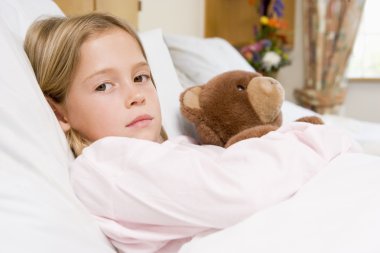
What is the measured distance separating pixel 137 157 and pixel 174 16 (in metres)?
2.02

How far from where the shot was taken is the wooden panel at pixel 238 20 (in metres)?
3.10

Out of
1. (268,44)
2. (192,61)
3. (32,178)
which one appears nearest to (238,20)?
(268,44)

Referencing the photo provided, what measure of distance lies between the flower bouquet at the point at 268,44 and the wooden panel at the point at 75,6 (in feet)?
4.92

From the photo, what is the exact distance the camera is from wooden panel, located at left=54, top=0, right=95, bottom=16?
1355 mm

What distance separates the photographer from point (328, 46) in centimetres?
296

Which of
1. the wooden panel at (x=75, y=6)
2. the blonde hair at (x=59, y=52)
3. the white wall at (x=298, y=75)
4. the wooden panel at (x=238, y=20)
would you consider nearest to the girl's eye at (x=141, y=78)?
the blonde hair at (x=59, y=52)

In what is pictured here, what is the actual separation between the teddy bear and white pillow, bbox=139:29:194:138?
5 centimetres

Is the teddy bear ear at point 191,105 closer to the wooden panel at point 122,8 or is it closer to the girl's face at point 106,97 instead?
the girl's face at point 106,97

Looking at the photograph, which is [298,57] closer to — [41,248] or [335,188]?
[335,188]

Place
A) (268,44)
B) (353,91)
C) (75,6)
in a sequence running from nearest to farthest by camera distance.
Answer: (75,6), (268,44), (353,91)

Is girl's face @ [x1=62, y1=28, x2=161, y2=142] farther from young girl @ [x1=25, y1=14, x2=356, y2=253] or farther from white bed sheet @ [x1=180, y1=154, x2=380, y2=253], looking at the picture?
white bed sheet @ [x1=180, y1=154, x2=380, y2=253]

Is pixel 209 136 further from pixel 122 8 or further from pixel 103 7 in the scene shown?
pixel 122 8

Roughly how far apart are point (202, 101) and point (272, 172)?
53cm

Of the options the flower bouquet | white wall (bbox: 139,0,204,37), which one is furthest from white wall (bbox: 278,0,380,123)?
white wall (bbox: 139,0,204,37)
